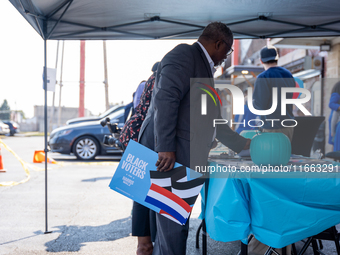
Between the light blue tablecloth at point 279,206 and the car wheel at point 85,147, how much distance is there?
9.58 meters

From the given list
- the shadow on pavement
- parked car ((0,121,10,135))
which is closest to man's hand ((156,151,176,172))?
the shadow on pavement

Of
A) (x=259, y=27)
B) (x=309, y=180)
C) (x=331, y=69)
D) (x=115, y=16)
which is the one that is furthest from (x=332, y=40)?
(x=309, y=180)

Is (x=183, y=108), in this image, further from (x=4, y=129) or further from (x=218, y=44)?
(x=4, y=129)

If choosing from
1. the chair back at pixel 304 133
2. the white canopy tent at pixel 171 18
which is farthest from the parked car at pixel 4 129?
the chair back at pixel 304 133

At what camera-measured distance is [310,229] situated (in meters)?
2.12

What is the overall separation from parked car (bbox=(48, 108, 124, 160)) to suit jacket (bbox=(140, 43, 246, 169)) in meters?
8.95

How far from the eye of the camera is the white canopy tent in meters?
3.69

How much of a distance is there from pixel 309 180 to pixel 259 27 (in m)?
2.97

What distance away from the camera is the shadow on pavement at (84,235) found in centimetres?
348

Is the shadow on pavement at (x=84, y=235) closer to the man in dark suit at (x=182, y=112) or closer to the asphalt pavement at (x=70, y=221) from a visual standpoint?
the asphalt pavement at (x=70, y=221)

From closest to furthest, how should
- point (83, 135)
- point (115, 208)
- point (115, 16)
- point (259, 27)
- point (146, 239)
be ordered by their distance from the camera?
point (146, 239) < point (115, 16) < point (259, 27) < point (115, 208) < point (83, 135)

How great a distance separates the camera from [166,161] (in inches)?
84.7

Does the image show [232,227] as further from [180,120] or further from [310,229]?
[180,120]

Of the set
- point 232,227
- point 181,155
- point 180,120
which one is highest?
point 180,120
